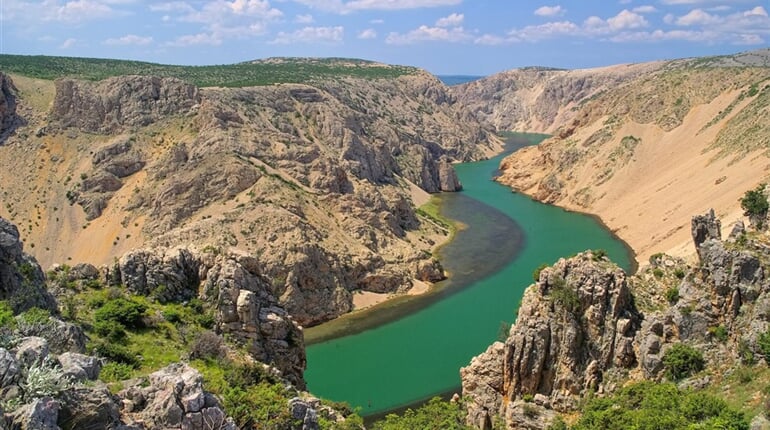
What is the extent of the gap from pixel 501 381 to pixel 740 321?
11.7m

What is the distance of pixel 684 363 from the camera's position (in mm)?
29797

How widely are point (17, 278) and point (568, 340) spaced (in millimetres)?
24588

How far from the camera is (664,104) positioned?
381 feet

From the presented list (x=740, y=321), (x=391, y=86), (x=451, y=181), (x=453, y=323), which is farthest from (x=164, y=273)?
(x=391, y=86)

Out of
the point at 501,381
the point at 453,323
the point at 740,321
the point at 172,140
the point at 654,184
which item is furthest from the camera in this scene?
the point at 654,184

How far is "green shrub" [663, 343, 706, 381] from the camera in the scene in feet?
97.5

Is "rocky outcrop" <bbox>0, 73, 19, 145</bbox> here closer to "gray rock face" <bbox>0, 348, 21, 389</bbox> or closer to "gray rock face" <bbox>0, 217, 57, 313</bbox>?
"gray rock face" <bbox>0, 217, 57, 313</bbox>

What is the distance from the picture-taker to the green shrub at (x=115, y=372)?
2039 cm

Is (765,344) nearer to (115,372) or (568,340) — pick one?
(568,340)

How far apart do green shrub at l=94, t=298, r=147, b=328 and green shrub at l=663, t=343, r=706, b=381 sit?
23.1 metres

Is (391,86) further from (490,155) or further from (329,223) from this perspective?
(329,223)

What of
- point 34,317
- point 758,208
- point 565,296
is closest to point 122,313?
point 34,317

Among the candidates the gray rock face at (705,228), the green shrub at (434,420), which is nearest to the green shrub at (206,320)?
the green shrub at (434,420)

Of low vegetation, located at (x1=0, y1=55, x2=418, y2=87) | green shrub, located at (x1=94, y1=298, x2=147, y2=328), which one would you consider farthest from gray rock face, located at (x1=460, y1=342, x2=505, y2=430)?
low vegetation, located at (x1=0, y1=55, x2=418, y2=87)
